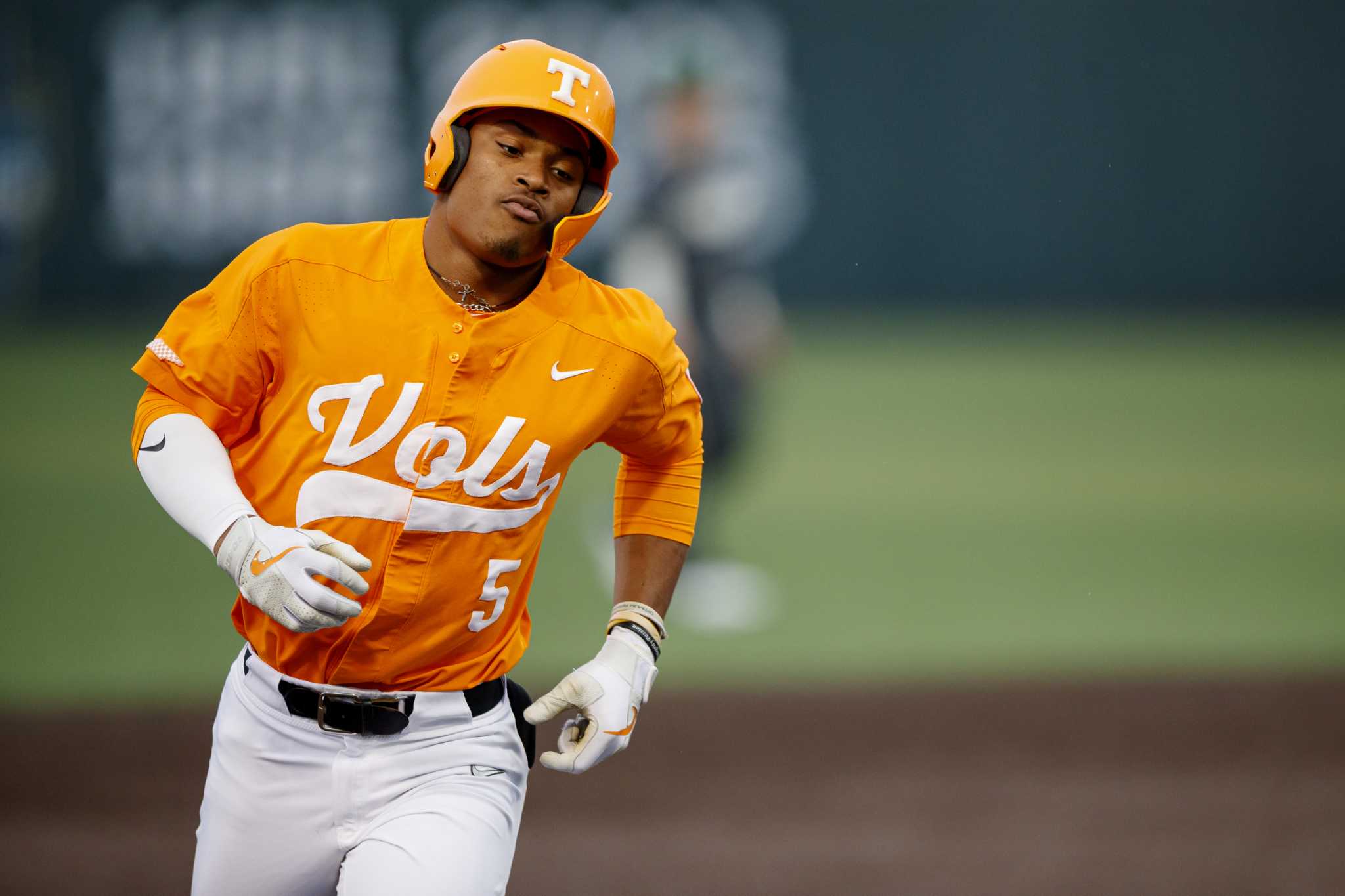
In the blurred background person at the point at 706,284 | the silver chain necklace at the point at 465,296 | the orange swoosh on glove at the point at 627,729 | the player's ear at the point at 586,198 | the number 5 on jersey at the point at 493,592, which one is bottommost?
the blurred background person at the point at 706,284

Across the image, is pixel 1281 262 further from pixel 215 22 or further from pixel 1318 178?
pixel 215 22

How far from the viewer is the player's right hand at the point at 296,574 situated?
8.43 feet

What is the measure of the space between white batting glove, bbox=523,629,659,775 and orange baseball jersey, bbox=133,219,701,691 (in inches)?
8.1

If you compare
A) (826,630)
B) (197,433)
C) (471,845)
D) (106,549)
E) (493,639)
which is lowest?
(106,549)

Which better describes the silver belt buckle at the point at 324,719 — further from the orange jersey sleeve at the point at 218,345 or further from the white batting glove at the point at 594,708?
the orange jersey sleeve at the point at 218,345

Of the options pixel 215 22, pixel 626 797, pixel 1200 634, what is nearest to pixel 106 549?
pixel 626 797

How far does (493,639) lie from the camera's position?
314 centimetres

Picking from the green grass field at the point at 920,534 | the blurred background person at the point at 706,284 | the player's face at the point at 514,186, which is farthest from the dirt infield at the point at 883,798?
the player's face at the point at 514,186

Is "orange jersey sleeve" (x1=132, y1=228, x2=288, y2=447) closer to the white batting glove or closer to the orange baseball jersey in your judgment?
the orange baseball jersey

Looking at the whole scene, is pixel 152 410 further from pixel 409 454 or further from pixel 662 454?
pixel 662 454

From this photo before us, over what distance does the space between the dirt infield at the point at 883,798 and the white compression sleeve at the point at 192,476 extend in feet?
9.39

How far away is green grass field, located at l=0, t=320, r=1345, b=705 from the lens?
7.72m

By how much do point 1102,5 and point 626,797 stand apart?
50.7 feet

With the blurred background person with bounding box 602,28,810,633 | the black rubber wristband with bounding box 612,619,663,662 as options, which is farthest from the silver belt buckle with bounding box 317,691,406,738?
the blurred background person with bounding box 602,28,810,633
